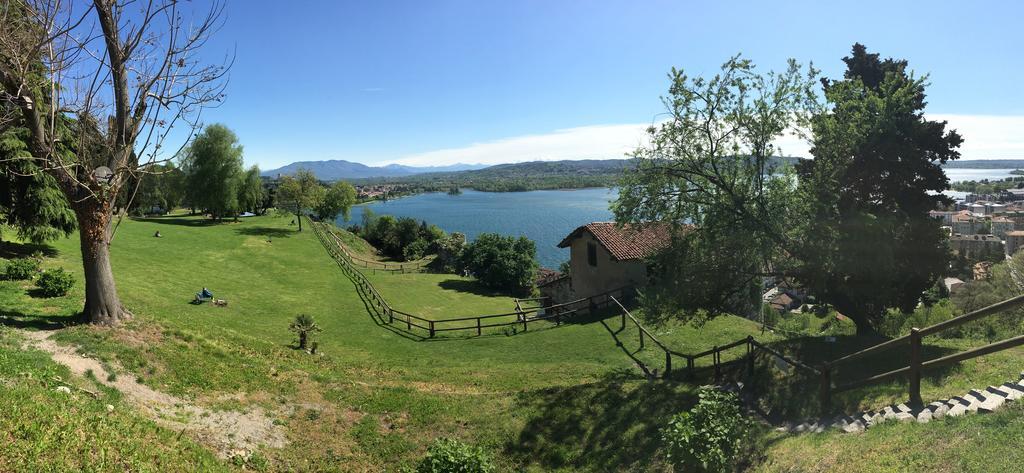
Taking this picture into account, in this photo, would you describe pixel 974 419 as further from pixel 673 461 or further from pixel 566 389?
pixel 566 389

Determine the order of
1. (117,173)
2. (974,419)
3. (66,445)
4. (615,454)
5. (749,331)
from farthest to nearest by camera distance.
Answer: (749,331) < (117,173) < (615,454) < (974,419) < (66,445)

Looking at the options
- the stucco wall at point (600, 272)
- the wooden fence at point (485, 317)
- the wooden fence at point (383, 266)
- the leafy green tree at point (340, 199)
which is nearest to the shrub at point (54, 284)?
the wooden fence at point (485, 317)

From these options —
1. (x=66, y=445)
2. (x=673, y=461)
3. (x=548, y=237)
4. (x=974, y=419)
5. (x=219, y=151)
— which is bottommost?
(x=548, y=237)

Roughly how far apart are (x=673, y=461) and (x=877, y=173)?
42.7 ft

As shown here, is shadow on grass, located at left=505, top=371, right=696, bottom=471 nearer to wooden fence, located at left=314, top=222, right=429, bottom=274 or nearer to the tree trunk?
the tree trunk

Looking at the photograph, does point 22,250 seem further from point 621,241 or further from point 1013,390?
point 1013,390

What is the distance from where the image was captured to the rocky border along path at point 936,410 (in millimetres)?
6738

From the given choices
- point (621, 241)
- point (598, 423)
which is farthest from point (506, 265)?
point (598, 423)

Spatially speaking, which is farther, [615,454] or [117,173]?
[117,173]

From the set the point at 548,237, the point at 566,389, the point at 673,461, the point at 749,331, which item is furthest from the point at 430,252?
the point at 673,461

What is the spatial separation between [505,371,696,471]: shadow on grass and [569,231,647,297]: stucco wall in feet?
41.1

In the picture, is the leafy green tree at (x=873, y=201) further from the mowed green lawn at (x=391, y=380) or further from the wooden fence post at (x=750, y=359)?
the mowed green lawn at (x=391, y=380)

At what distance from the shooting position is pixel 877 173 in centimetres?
1490

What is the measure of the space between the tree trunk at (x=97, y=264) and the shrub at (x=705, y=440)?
12.6 metres
